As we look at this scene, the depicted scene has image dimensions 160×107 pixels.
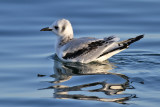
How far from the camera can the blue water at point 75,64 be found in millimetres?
9570

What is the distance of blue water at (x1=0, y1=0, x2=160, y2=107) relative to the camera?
377 inches

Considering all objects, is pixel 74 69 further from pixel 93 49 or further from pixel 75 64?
pixel 93 49

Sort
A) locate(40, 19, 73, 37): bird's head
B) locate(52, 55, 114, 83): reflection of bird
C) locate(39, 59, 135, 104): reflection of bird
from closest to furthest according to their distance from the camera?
locate(39, 59, 135, 104): reflection of bird < locate(52, 55, 114, 83): reflection of bird < locate(40, 19, 73, 37): bird's head

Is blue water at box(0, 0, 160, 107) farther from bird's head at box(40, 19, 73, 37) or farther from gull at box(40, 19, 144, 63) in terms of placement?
bird's head at box(40, 19, 73, 37)

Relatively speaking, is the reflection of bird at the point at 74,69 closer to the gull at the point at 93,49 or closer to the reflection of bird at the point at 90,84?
the reflection of bird at the point at 90,84

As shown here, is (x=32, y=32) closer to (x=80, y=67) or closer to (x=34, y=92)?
(x=80, y=67)

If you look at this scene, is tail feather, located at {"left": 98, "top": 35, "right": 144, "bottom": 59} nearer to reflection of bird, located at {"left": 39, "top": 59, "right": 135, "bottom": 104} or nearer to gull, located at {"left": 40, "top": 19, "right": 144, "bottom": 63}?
gull, located at {"left": 40, "top": 19, "right": 144, "bottom": 63}

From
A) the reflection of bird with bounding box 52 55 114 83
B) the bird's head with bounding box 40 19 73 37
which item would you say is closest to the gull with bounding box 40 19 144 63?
the reflection of bird with bounding box 52 55 114 83

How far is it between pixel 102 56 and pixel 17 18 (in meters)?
4.06

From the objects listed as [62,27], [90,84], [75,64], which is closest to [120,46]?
[75,64]

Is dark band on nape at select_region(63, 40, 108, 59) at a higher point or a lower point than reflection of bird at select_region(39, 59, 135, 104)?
higher

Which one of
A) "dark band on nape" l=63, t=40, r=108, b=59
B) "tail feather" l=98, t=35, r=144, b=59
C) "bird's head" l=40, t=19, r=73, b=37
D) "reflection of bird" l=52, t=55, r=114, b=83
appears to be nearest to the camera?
"reflection of bird" l=52, t=55, r=114, b=83

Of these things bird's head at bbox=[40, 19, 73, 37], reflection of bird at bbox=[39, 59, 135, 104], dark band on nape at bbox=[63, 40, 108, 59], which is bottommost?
reflection of bird at bbox=[39, 59, 135, 104]

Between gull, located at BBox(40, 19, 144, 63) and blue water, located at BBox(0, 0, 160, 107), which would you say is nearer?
blue water, located at BBox(0, 0, 160, 107)
